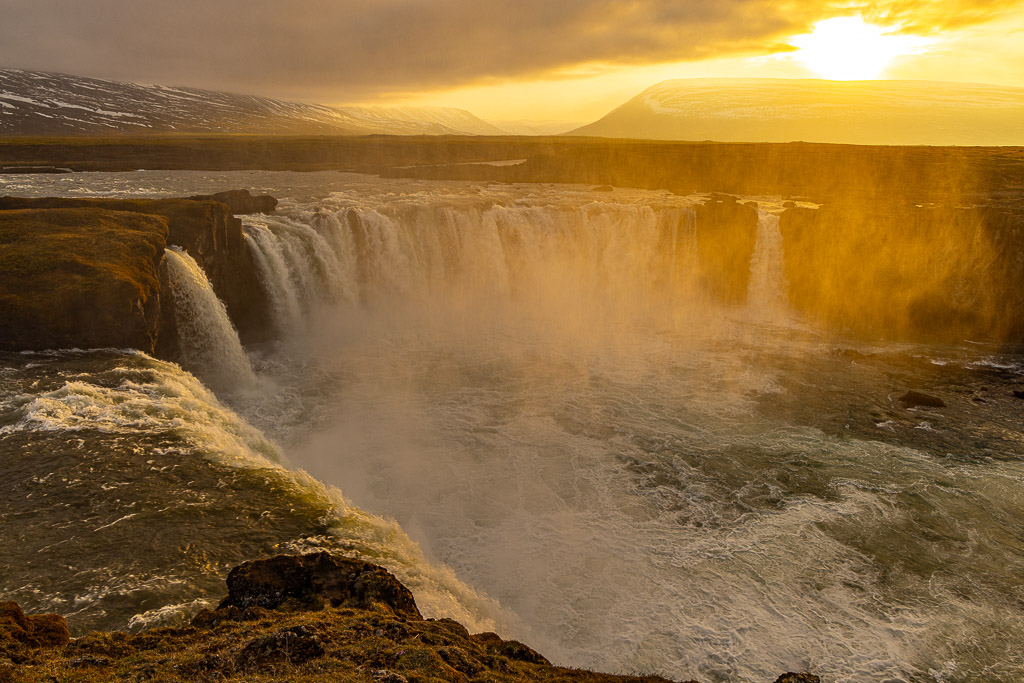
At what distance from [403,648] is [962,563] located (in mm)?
13505

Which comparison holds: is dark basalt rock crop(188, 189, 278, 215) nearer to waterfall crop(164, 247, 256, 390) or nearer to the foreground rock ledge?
waterfall crop(164, 247, 256, 390)

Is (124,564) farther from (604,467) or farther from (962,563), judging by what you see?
(962,563)

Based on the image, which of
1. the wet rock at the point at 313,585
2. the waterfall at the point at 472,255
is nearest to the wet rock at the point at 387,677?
the wet rock at the point at 313,585

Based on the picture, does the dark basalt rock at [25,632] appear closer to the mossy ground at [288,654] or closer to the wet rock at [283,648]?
the mossy ground at [288,654]

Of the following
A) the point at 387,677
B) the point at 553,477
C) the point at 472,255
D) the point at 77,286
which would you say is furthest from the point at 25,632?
the point at 472,255

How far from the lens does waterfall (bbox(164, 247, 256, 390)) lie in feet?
70.5

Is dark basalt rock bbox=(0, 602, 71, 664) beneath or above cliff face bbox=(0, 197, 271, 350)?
beneath

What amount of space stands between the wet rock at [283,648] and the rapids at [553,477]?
261 cm

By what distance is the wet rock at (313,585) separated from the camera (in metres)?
7.61

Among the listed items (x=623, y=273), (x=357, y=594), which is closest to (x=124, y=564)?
(x=357, y=594)

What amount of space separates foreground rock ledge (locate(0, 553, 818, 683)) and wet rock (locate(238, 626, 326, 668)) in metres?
0.01

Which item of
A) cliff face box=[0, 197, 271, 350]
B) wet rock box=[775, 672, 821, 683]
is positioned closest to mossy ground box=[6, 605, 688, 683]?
wet rock box=[775, 672, 821, 683]

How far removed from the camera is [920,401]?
74.5 ft

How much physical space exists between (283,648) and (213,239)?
22910 mm
